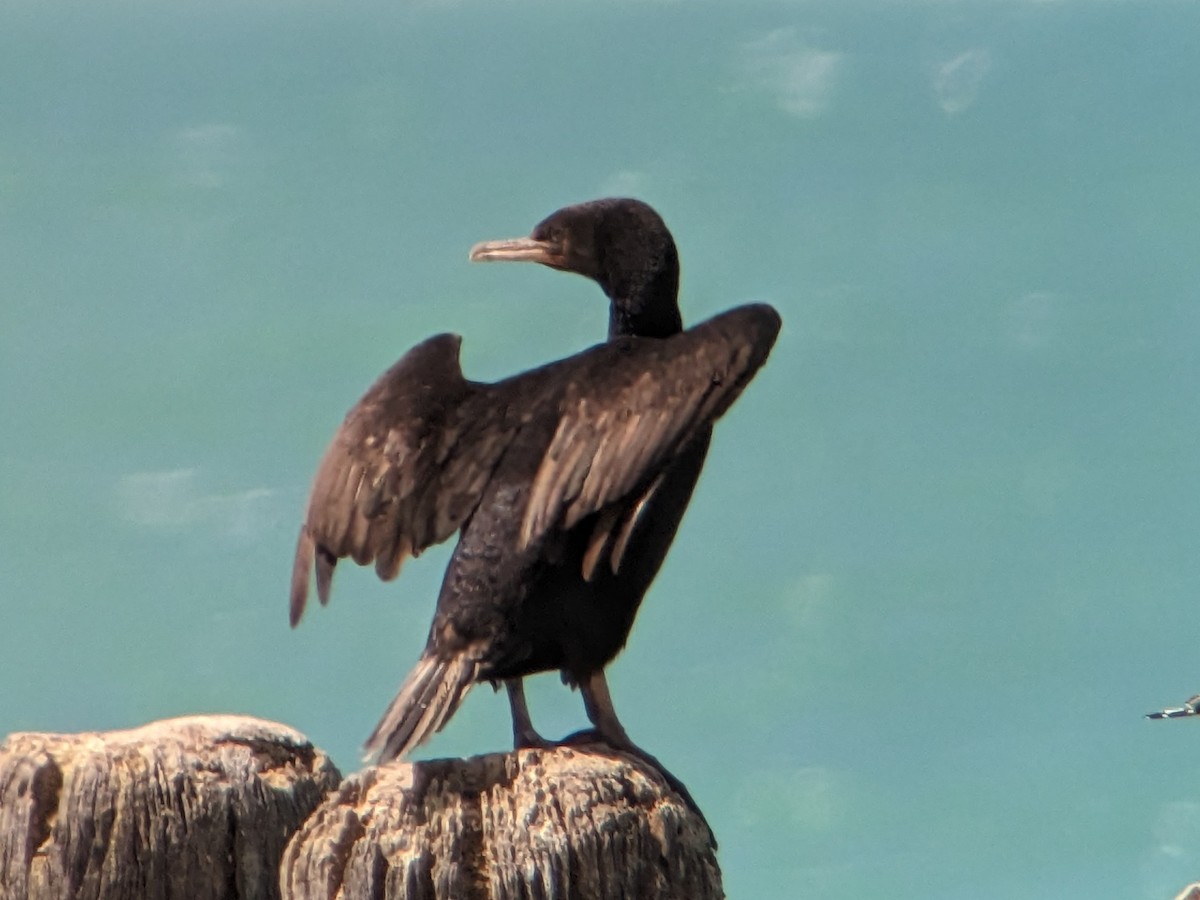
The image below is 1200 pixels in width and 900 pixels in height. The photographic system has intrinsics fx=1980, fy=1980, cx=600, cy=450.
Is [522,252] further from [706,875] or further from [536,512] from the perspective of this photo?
[706,875]

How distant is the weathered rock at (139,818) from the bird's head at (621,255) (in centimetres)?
212

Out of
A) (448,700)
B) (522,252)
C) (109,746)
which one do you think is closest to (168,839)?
(109,746)

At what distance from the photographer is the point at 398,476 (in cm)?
615

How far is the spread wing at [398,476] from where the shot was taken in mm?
6133

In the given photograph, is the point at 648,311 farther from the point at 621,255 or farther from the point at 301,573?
the point at 301,573

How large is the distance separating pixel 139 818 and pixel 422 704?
85cm

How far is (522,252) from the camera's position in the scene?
280 inches

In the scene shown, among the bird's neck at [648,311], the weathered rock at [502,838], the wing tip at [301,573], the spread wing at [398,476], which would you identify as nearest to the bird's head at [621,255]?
the bird's neck at [648,311]

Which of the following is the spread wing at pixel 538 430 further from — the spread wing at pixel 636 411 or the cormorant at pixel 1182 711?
the cormorant at pixel 1182 711

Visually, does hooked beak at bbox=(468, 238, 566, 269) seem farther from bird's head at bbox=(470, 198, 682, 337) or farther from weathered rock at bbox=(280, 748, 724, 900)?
weathered rock at bbox=(280, 748, 724, 900)

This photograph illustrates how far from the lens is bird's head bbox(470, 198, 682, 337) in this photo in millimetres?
6840

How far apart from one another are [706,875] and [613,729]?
1.18 meters

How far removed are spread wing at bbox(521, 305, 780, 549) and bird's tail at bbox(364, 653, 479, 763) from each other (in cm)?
44

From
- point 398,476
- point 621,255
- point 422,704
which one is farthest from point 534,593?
point 621,255
